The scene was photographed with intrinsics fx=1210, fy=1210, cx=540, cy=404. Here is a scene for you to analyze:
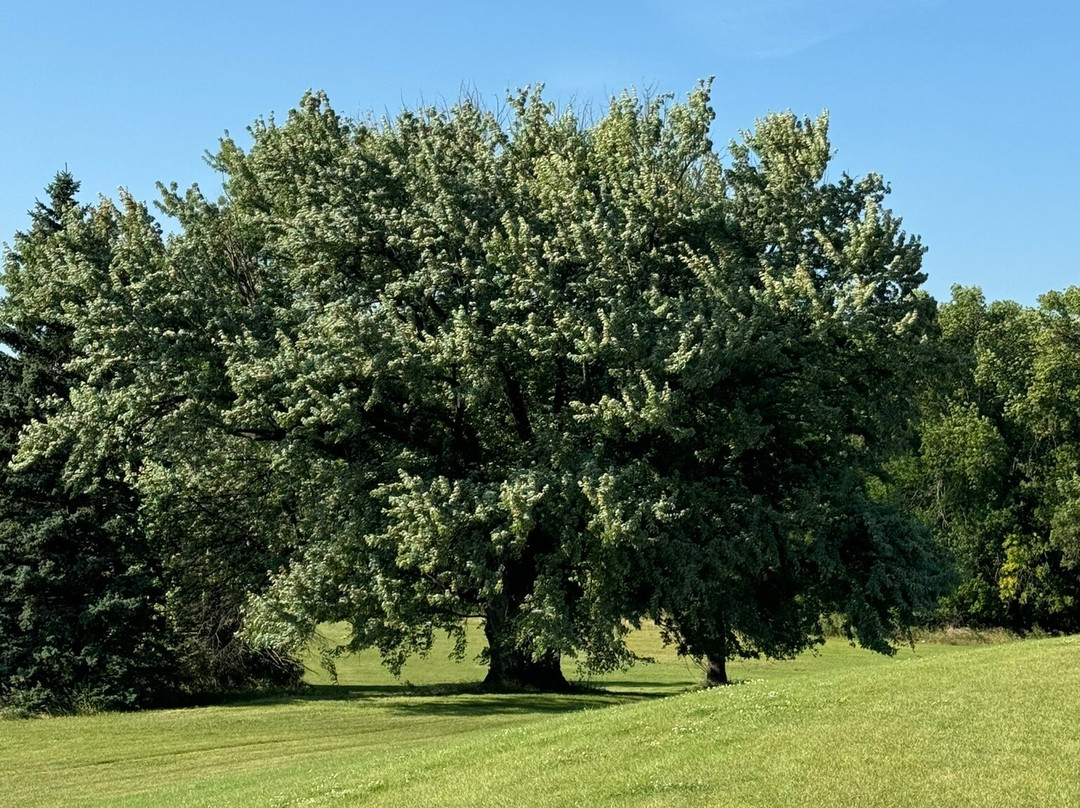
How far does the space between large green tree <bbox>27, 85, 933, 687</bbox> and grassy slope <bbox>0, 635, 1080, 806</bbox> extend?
3.58m

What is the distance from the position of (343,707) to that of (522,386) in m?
8.92

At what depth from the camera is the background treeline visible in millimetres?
24188

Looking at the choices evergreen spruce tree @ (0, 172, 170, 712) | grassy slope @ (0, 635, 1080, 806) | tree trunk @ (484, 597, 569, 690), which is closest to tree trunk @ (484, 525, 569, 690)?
tree trunk @ (484, 597, 569, 690)

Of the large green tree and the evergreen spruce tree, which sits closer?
the large green tree

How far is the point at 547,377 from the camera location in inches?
1083

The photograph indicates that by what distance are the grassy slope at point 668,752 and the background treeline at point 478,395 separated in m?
3.53

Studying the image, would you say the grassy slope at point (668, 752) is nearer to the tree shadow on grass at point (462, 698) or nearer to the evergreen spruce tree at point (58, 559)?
the tree shadow on grass at point (462, 698)

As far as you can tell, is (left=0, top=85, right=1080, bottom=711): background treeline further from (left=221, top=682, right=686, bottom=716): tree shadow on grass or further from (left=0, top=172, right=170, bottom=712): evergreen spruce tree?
(left=221, top=682, right=686, bottom=716): tree shadow on grass

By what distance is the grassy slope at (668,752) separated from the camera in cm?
1201

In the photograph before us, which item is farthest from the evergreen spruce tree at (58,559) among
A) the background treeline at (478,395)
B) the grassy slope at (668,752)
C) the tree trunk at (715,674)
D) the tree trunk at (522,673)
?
the tree trunk at (715,674)

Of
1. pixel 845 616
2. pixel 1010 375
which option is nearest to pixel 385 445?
pixel 845 616

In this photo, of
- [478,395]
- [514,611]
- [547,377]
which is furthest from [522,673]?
[478,395]

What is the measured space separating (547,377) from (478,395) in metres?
3.43

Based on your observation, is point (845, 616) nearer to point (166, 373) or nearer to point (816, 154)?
point (816, 154)
